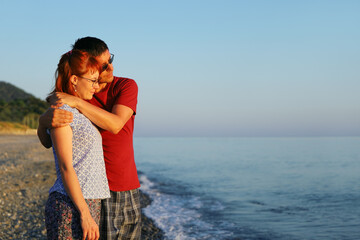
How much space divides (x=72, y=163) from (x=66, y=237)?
421 mm

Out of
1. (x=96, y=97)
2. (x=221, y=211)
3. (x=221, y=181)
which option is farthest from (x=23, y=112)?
(x=96, y=97)

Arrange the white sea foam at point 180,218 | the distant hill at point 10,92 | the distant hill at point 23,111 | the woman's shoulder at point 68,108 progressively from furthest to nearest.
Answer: the distant hill at point 10,92 < the distant hill at point 23,111 < the white sea foam at point 180,218 < the woman's shoulder at point 68,108

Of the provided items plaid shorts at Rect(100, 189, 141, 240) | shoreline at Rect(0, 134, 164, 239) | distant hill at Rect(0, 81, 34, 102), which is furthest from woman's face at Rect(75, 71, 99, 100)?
distant hill at Rect(0, 81, 34, 102)

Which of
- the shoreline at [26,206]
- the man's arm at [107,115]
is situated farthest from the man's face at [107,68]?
the shoreline at [26,206]

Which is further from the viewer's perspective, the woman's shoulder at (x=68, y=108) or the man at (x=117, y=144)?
the man at (x=117, y=144)

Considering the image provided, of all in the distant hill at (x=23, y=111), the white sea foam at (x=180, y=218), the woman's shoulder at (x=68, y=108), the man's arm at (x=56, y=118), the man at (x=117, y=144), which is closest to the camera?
the man's arm at (x=56, y=118)

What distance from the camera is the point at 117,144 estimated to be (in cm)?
249

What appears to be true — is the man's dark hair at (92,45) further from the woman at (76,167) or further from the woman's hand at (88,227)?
the woman's hand at (88,227)

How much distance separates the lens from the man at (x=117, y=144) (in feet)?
7.96

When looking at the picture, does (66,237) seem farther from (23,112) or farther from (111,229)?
(23,112)

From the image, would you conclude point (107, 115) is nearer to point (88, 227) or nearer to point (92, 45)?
point (92, 45)

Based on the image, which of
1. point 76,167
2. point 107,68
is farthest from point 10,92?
point 76,167

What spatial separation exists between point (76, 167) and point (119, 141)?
0.50m

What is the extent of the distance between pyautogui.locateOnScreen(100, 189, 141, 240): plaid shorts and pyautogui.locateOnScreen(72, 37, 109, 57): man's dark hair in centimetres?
103
